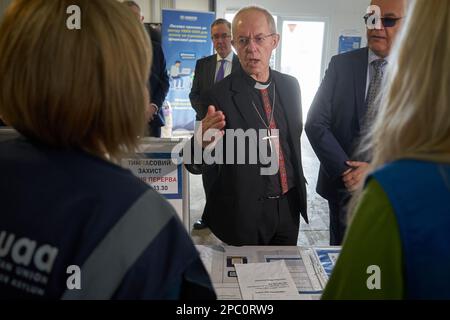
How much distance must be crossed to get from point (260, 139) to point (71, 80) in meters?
1.30

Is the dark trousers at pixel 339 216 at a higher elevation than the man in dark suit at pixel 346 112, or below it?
below

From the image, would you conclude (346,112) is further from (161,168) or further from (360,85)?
(161,168)

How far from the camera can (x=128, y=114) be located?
0.69 meters

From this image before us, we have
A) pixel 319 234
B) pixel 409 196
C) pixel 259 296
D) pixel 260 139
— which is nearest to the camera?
pixel 409 196

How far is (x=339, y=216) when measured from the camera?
206cm

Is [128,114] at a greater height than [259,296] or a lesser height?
greater

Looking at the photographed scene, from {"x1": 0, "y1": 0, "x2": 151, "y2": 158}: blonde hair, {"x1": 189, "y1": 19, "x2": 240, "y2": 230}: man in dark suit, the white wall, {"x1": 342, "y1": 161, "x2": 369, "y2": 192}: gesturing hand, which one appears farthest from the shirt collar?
the white wall

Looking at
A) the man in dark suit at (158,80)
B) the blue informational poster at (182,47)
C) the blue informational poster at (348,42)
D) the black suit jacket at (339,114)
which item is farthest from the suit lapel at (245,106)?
the blue informational poster at (348,42)

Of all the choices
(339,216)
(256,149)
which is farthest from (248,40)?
(339,216)

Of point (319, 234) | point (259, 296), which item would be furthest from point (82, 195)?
point (319, 234)

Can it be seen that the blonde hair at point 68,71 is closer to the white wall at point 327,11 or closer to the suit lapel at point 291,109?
the suit lapel at point 291,109

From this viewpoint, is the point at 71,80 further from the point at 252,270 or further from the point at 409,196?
the point at 252,270

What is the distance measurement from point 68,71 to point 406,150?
1.81 ft

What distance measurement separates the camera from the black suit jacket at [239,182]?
1.82 metres
